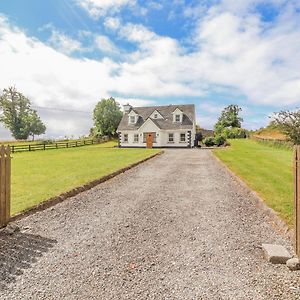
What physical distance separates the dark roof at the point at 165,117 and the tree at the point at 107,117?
1374 cm

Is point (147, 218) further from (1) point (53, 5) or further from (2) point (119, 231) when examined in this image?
(1) point (53, 5)

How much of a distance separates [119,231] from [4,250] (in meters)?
2.10

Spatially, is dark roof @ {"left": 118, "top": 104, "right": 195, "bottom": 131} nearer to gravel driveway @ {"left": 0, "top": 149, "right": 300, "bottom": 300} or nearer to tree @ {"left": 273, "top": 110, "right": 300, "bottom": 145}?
tree @ {"left": 273, "top": 110, "right": 300, "bottom": 145}

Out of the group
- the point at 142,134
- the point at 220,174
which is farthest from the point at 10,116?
the point at 220,174

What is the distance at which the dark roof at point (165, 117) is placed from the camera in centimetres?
4281

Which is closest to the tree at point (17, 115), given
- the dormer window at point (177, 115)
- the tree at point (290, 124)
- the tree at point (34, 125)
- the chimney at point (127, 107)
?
the tree at point (34, 125)

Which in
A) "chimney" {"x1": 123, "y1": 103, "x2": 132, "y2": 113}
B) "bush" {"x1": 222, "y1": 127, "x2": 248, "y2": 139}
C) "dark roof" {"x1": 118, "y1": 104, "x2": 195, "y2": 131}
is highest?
"chimney" {"x1": 123, "y1": 103, "x2": 132, "y2": 113}

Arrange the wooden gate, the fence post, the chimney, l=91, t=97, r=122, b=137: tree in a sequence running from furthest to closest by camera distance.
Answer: l=91, t=97, r=122, b=137: tree
the chimney
the wooden gate
the fence post

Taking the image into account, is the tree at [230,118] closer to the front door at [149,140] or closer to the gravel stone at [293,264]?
the front door at [149,140]

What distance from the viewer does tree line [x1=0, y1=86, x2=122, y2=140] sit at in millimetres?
62531

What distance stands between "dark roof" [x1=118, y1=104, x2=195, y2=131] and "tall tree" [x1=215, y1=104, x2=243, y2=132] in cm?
2495

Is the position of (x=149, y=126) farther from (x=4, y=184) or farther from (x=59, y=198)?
(x=4, y=184)

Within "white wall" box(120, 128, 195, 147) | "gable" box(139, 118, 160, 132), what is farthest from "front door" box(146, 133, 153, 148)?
"gable" box(139, 118, 160, 132)

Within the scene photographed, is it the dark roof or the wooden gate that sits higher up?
the dark roof
